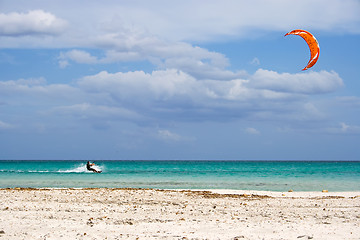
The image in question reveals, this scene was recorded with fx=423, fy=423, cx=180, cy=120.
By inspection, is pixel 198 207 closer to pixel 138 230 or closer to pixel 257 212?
pixel 257 212

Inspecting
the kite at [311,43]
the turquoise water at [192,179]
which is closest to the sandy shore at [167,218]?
the kite at [311,43]

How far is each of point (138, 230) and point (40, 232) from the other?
222 centimetres

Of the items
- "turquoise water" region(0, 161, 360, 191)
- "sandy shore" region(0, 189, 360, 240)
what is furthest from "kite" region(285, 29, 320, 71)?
"turquoise water" region(0, 161, 360, 191)

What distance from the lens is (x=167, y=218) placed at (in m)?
11.6

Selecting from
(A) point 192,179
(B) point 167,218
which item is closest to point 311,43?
(B) point 167,218

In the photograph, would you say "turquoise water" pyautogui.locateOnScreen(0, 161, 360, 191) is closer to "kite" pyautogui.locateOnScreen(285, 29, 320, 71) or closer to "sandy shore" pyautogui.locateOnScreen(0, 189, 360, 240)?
"kite" pyautogui.locateOnScreen(285, 29, 320, 71)

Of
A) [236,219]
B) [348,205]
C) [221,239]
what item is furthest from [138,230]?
[348,205]

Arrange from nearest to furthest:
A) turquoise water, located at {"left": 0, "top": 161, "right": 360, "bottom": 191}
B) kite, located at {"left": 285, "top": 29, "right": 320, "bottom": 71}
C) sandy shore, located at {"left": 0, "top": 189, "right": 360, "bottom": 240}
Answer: sandy shore, located at {"left": 0, "top": 189, "right": 360, "bottom": 240}
kite, located at {"left": 285, "top": 29, "right": 320, "bottom": 71}
turquoise water, located at {"left": 0, "top": 161, "right": 360, "bottom": 191}

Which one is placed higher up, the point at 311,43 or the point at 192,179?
the point at 311,43

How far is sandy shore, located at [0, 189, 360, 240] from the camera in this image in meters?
9.47

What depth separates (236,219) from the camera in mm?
11344

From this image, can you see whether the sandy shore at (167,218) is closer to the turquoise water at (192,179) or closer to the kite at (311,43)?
the kite at (311,43)

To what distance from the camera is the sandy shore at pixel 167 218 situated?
9.47m

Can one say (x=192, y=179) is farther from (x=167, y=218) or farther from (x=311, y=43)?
(x=167, y=218)
